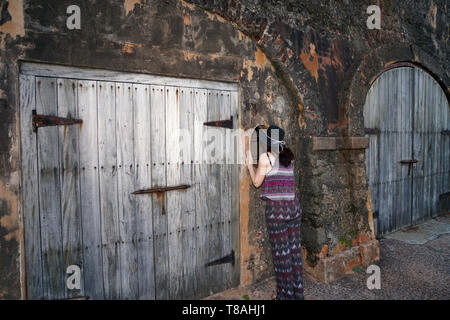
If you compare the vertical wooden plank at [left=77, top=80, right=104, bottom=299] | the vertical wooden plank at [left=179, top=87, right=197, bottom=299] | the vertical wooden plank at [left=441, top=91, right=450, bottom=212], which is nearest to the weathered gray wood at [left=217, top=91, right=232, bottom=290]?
Answer: the vertical wooden plank at [left=179, top=87, right=197, bottom=299]

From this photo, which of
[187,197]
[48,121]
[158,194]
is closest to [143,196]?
[158,194]

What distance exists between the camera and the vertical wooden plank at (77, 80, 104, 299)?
2471 millimetres

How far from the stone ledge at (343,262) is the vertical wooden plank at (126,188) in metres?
2.17

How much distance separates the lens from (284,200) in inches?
115

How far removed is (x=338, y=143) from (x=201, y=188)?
6.35 ft

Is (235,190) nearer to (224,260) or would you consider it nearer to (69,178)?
(224,260)

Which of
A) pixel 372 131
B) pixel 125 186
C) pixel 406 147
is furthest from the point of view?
pixel 406 147

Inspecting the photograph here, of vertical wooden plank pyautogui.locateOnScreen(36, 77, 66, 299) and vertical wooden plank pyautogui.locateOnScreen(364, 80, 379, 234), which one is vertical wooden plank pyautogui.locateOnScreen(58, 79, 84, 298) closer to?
vertical wooden plank pyautogui.locateOnScreen(36, 77, 66, 299)

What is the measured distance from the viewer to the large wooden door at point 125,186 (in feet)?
7.65

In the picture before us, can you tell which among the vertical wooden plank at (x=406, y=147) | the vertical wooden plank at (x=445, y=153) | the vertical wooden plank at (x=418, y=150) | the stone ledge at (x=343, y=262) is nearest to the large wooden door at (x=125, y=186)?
the stone ledge at (x=343, y=262)

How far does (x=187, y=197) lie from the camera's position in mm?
3020

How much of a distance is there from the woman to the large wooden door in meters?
0.49

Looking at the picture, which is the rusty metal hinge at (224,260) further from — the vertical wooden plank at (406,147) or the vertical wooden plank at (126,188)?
the vertical wooden plank at (406,147)
